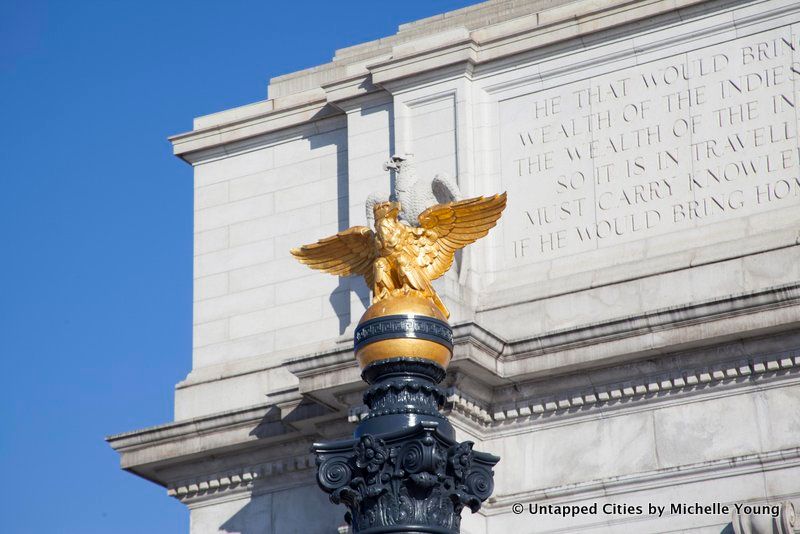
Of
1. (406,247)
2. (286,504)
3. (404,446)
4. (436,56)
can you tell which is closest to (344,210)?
(436,56)

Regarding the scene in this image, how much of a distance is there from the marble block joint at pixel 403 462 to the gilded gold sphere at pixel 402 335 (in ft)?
0.05

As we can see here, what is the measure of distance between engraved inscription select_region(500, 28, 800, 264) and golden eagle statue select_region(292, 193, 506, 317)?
788 centimetres

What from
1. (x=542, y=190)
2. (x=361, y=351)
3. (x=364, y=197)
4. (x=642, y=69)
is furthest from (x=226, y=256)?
(x=361, y=351)

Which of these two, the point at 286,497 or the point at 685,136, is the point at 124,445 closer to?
the point at 286,497

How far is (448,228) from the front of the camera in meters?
16.5

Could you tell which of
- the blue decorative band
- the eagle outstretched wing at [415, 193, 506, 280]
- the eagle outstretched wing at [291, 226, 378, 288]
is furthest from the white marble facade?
the blue decorative band

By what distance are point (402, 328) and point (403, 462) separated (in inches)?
44.1

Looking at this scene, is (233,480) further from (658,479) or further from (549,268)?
(658,479)

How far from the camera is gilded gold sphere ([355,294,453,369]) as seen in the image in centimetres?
1335

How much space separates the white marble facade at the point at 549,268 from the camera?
2348 cm

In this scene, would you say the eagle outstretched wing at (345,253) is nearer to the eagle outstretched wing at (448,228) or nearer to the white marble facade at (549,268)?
the eagle outstretched wing at (448,228)

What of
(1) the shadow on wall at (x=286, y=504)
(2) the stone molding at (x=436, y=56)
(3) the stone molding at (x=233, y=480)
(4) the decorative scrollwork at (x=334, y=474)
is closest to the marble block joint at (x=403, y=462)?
(4) the decorative scrollwork at (x=334, y=474)

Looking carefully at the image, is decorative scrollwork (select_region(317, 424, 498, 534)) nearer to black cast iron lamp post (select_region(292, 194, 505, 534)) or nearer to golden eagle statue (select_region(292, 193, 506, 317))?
black cast iron lamp post (select_region(292, 194, 505, 534))

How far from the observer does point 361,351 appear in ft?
44.4
